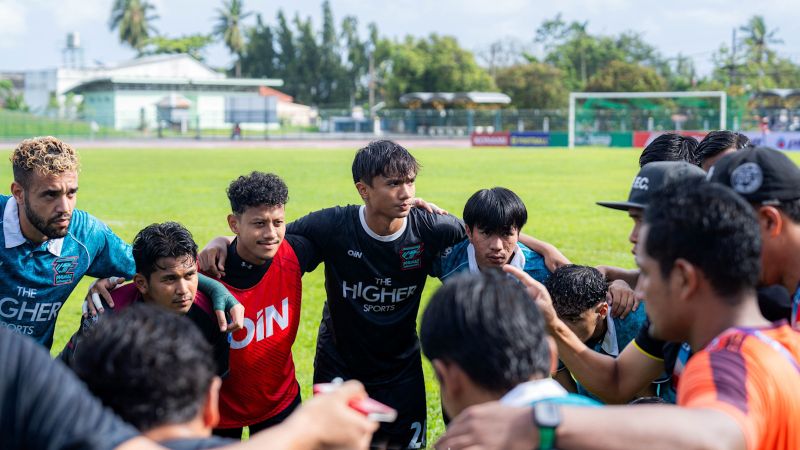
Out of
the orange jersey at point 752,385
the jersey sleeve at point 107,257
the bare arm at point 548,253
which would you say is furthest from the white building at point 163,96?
the orange jersey at point 752,385

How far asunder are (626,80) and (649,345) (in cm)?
7294

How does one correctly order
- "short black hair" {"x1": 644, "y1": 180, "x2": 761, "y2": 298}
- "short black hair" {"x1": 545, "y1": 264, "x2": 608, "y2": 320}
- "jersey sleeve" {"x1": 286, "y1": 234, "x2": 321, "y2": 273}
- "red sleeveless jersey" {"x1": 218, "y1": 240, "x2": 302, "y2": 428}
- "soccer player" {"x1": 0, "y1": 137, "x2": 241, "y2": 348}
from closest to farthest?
"short black hair" {"x1": 644, "y1": 180, "x2": 761, "y2": 298} < "short black hair" {"x1": 545, "y1": 264, "x2": 608, "y2": 320} < "soccer player" {"x1": 0, "y1": 137, "x2": 241, "y2": 348} < "red sleeveless jersey" {"x1": 218, "y1": 240, "x2": 302, "y2": 428} < "jersey sleeve" {"x1": 286, "y1": 234, "x2": 321, "y2": 273}

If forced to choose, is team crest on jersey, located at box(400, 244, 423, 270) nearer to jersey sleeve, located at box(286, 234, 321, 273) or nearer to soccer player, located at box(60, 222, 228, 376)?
jersey sleeve, located at box(286, 234, 321, 273)

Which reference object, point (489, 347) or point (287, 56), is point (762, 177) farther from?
point (287, 56)

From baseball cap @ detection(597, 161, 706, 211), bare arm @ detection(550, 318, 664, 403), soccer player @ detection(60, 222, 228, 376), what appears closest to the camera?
baseball cap @ detection(597, 161, 706, 211)

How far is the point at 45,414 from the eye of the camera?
2021 millimetres

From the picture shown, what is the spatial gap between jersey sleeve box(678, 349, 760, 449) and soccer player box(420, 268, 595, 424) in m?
0.28

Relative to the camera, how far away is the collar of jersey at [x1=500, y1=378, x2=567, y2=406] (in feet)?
7.12

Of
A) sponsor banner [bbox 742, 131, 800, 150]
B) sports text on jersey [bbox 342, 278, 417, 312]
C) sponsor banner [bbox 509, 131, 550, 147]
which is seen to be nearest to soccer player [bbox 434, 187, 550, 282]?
sports text on jersey [bbox 342, 278, 417, 312]

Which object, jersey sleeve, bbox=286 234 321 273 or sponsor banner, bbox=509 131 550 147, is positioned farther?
sponsor banner, bbox=509 131 550 147

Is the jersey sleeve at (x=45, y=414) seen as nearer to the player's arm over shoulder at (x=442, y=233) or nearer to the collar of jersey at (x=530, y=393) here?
the collar of jersey at (x=530, y=393)

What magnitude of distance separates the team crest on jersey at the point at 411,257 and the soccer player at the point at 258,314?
746 millimetres

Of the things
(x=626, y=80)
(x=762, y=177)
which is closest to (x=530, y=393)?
(x=762, y=177)

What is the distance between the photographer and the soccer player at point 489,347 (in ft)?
7.31
